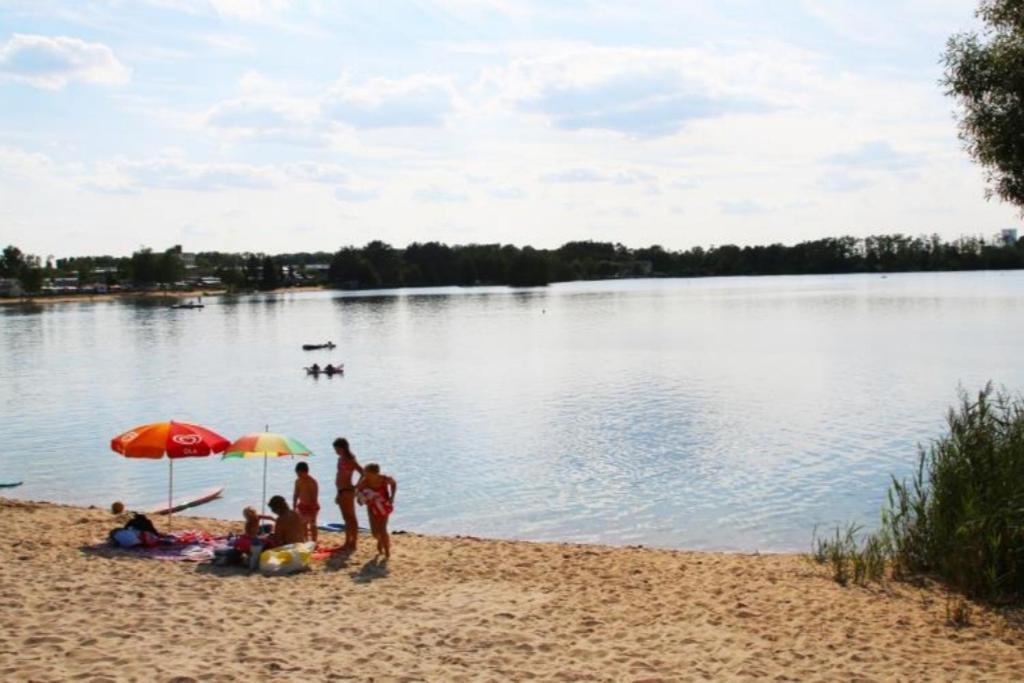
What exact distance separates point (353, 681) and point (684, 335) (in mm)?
70277

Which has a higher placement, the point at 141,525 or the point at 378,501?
the point at 378,501

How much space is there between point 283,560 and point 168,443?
301cm

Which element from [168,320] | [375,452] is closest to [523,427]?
[375,452]

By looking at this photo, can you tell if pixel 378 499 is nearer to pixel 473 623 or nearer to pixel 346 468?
pixel 346 468

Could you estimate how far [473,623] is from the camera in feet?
38.1

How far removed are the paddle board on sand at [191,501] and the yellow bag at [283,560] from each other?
7.96 m

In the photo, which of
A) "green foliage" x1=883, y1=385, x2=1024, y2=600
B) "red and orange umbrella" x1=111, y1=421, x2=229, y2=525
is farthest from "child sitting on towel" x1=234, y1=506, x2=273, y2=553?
"green foliage" x1=883, y1=385, x2=1024, y2=600

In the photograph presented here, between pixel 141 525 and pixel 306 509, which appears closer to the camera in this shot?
pixel 141 525

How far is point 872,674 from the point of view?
391 inches

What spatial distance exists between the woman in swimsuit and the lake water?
5.25 metres

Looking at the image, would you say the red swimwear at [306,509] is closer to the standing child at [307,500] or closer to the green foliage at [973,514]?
the standing child at [307,500]

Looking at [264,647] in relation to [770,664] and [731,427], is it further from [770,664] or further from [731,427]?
[731,427]

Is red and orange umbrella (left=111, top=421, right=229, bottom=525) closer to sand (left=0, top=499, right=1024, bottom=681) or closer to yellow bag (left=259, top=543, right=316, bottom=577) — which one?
sand (left=0, top=499, right=1024, bottom=681)

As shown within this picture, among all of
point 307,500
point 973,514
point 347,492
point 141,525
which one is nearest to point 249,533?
point 307,500
